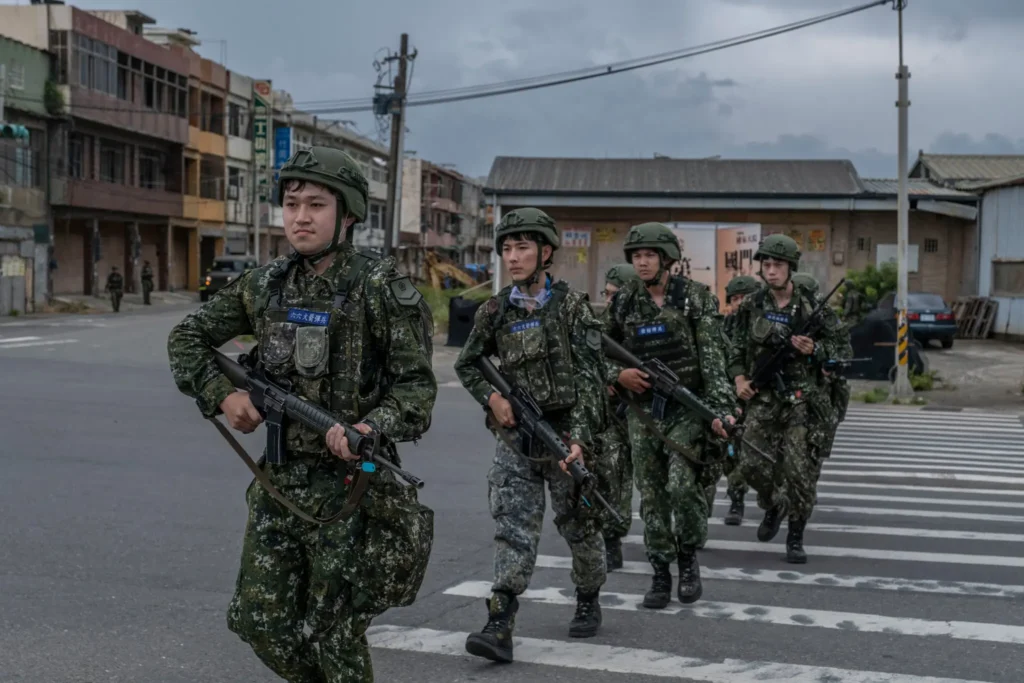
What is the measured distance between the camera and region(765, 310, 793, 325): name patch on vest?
8242mm

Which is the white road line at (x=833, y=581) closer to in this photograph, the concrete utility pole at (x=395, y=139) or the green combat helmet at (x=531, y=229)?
the green combat helmet at (x=531, y=229)

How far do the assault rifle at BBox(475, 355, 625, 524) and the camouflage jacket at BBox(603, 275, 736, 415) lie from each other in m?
1.20

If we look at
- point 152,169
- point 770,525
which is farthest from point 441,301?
point 152,169

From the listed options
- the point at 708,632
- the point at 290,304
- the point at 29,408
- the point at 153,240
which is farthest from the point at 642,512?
the point at 153,240

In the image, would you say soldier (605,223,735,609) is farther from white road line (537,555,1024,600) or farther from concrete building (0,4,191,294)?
concrete building (0,4,191,294)

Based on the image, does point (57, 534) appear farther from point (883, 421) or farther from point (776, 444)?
point (883, 421)

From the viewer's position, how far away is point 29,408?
14438 mm

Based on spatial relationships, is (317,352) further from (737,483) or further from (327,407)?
(737,483)

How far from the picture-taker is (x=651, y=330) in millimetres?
6973

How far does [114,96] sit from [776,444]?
45.1 metres

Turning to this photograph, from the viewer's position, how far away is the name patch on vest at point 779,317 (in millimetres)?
8242

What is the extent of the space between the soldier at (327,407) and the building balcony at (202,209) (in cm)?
5462

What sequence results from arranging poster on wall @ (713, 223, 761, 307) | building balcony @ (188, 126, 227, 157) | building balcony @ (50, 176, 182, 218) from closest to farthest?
poster on wall @ (713, 223, 761, 307) → building balcony @ (50, 176, 182, 218) → building balcony @ (188, 126, 227, 157)

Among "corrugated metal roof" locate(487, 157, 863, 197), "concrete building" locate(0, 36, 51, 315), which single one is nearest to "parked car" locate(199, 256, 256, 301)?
"concrete building" locate(0, 36, 51, 315)
